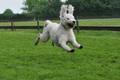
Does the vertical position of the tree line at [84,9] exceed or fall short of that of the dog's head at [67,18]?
it falls short

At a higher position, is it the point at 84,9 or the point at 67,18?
the point at 67,18

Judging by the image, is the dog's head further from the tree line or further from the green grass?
the tree line

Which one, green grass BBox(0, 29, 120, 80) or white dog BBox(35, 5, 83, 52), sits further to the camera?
white dog BBox(35, 5, 83, 52)

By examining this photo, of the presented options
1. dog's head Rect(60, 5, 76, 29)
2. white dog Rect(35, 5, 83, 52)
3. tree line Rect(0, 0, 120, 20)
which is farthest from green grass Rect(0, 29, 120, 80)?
tree line Rect(0, 0, 120, 20)

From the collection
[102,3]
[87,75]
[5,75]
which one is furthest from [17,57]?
[102,3]

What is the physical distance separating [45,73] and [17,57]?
247 centimetres

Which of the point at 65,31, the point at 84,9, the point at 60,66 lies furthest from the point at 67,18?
the point at 84,9

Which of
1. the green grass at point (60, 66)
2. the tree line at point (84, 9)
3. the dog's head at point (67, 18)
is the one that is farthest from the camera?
the tree line at point (84, 9)

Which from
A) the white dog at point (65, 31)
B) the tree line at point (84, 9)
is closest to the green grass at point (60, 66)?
the white dog at point (65, 31)

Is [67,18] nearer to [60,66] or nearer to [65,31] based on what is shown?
[65,31]

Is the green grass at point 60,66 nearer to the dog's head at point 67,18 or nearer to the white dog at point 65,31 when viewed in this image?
the white dog at point 65,31

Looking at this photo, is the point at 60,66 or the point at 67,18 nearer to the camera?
the point at 60,66

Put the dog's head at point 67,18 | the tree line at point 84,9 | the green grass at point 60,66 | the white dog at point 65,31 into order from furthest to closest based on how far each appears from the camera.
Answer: the tree line at point 84,9 → the white dog at point 65,31 → the dog's head at point 67,18 → the green grass at point 60,66

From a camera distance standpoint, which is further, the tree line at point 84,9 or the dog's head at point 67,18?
the tree line at point 84,9
